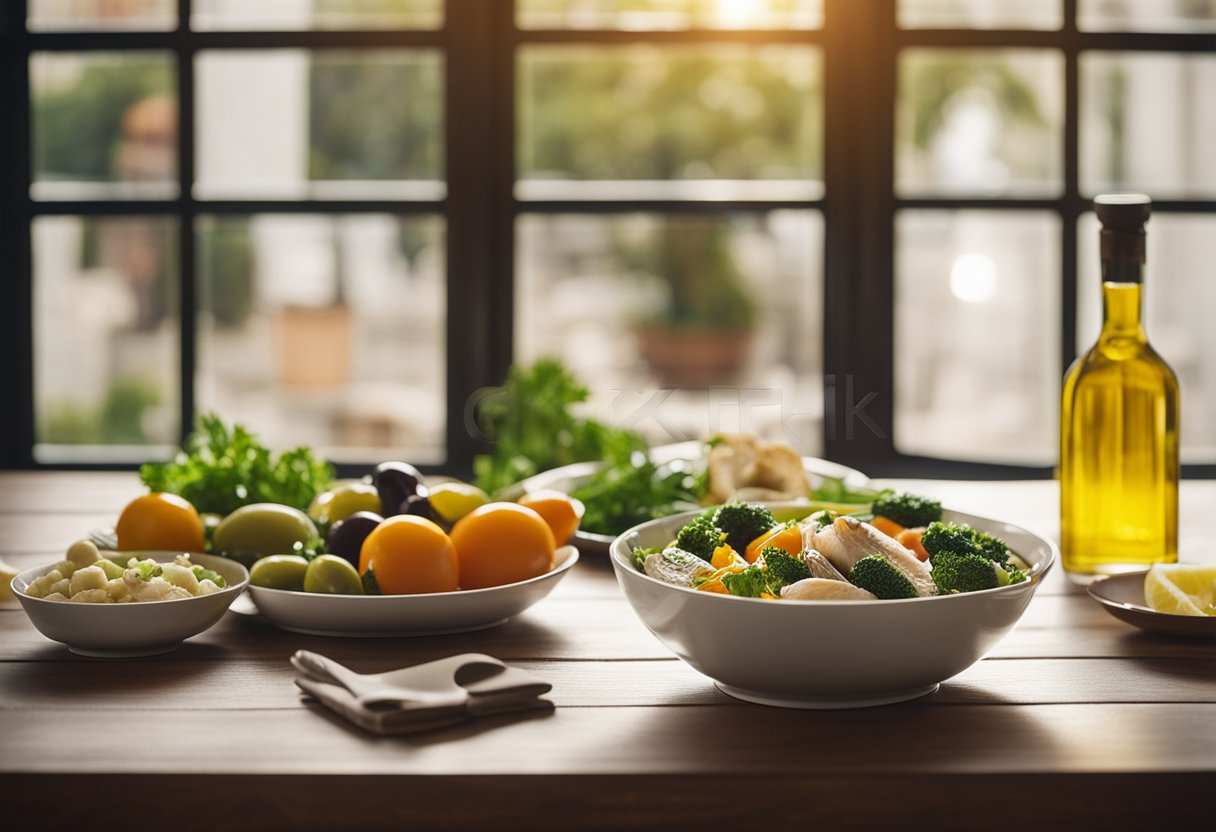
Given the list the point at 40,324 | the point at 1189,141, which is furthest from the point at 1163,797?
the point at 40,324

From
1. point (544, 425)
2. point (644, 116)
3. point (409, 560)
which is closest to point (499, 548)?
point (409, 560)

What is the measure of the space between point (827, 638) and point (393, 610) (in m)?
0.41

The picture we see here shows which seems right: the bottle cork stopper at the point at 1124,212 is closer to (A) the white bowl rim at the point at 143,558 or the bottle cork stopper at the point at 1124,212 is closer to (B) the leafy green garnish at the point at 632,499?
(B) the leafy green garnish at the point at 632,499

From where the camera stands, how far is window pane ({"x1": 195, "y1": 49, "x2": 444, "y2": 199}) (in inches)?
117

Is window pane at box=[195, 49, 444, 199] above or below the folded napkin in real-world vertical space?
above

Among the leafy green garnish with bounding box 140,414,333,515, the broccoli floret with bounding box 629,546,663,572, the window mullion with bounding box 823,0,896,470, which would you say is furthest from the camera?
the window mullion with bounding box 823,0,896,470

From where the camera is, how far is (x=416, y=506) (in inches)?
54.7

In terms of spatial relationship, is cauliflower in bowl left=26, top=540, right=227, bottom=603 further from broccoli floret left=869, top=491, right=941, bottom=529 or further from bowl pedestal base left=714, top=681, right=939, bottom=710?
broccoli floret left=869, top=491, right=941, bottom=529

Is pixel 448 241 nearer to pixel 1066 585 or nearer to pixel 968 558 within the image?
pixel 1066 585

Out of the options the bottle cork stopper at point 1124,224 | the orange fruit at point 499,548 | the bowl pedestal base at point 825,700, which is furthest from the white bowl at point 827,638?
the bottle cork stopper at point 1124,224

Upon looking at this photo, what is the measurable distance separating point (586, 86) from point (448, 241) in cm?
91

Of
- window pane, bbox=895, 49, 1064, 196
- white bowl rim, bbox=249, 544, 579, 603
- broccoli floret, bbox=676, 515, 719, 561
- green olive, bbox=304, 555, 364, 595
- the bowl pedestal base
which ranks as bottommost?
the bowl pedestal base

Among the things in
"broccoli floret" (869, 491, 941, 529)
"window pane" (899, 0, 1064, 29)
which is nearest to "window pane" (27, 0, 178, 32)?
"window pane" (899, 0, 1064, 29)

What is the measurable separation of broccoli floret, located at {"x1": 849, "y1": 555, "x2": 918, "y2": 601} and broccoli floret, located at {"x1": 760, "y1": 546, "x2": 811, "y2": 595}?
1.7 inches
